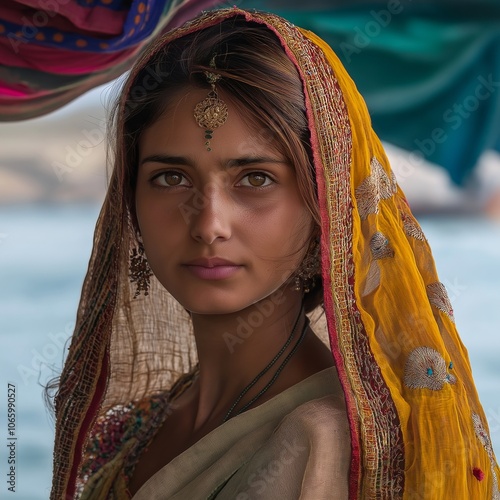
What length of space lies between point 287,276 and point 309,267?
7 centimetres

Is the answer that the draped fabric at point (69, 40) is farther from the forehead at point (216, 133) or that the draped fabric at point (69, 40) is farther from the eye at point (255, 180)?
the eye at point (255, 180)

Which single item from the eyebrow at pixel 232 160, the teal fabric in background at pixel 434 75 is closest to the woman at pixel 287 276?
the eyebrow at pixel 232 160

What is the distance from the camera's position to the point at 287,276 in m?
1.42

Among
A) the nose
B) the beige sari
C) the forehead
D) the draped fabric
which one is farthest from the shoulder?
the draped fabric

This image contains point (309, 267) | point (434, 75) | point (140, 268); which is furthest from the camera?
point (434, 75)

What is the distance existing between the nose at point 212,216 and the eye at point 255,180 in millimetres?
42

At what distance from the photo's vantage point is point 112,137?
1.65m

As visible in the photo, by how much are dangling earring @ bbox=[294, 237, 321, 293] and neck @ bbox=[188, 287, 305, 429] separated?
28mm

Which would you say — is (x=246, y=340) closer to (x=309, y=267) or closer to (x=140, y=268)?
(x=309, y=267)

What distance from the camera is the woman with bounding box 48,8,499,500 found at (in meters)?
1.22

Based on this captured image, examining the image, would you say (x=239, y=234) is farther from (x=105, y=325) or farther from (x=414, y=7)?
(x=414, y=7)

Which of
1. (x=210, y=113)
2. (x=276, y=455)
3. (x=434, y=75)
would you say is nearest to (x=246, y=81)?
(x=210, y=113)

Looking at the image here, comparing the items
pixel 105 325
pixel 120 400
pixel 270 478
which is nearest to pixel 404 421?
pixel 270 478

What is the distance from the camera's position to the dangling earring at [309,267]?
4.72ft
